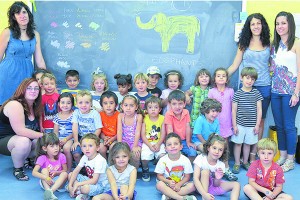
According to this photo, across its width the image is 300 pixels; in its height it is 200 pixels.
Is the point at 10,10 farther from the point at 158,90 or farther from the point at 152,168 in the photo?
the point at 152,168

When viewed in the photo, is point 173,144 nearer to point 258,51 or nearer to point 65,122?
point 65,122

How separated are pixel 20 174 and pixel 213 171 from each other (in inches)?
74.1

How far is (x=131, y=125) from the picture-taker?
3824 millimetres

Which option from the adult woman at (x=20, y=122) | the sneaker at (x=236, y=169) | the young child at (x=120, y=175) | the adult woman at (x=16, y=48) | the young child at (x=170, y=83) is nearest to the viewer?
the young child at (x=120, y=175)

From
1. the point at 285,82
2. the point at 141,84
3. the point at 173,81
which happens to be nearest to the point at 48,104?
the point at 141,84

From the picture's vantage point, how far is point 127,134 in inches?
150

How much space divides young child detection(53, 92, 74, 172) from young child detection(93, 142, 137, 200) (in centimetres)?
75

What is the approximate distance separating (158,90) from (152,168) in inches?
35.7

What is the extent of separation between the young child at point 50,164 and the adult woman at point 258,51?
204cm

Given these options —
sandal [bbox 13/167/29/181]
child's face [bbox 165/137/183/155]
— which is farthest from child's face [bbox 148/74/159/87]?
sandal [bbox 13/167/29/181]

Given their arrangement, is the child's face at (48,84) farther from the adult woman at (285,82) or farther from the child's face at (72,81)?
the adult woman at (285,82)

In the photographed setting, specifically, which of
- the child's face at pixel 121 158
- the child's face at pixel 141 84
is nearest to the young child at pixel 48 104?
the child's face at pixel 141 84

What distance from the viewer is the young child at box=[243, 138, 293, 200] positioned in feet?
10.2

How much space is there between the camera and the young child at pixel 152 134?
3.73 meters
